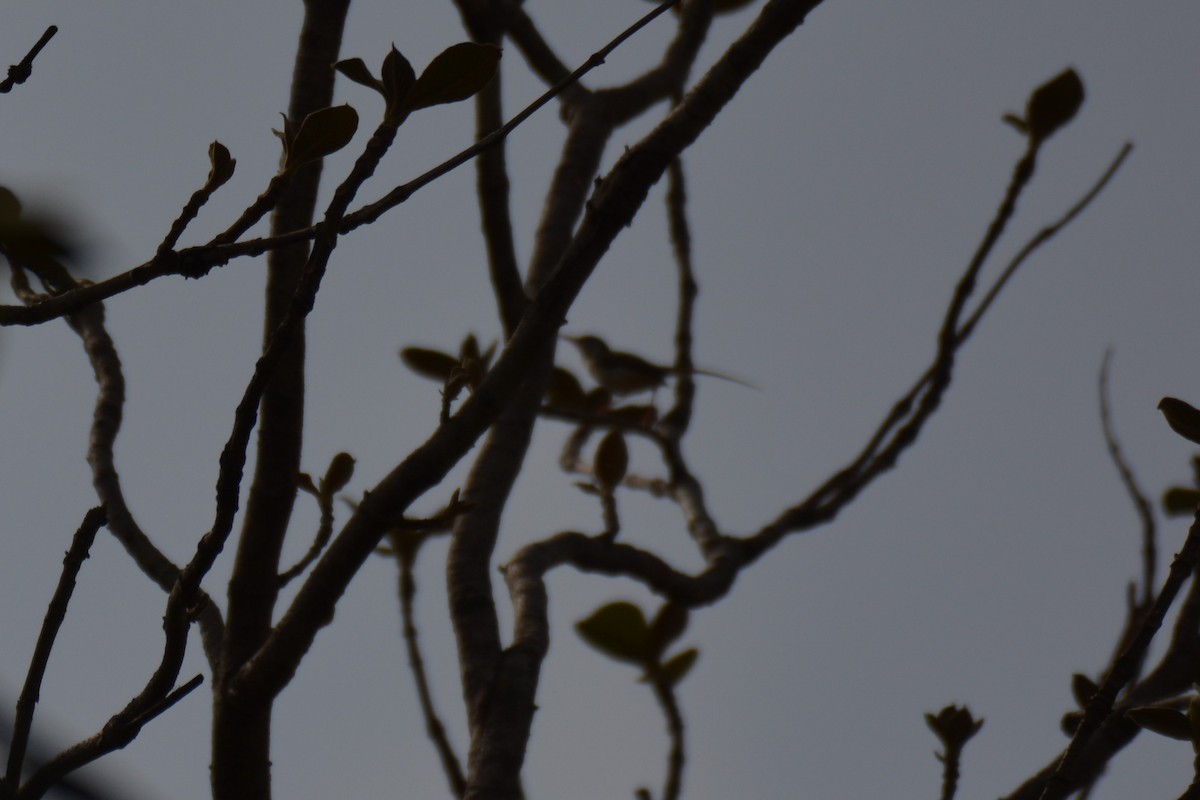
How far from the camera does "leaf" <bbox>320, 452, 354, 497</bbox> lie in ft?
5.43

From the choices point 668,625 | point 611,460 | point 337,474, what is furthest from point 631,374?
point 337,474

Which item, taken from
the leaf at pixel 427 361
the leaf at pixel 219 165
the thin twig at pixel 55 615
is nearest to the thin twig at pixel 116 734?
the thin twig at pixel 55 615

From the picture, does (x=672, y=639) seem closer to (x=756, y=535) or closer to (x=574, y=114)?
(x=756, y=535)

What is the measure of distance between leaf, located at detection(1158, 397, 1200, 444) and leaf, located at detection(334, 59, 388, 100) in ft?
2.27

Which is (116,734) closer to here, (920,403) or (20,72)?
(20,72)

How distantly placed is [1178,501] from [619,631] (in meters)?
0.99

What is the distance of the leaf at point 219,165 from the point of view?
1.09 metres

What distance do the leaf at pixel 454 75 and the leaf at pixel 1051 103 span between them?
1.25 meters

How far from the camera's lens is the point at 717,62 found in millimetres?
1222

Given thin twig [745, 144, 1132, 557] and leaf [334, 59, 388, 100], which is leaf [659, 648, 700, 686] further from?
leaf [334, 59, 388, 100]

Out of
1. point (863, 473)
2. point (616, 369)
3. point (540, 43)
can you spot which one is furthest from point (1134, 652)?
point (616, 369)

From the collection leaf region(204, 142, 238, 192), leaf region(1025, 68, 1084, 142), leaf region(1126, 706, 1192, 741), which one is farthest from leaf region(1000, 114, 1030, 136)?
leaf region(204, 142, 238, 192)

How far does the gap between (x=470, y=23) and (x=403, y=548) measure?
81 cm

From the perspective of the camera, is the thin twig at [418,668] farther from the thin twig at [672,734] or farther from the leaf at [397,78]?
the leaf at [397,78]
